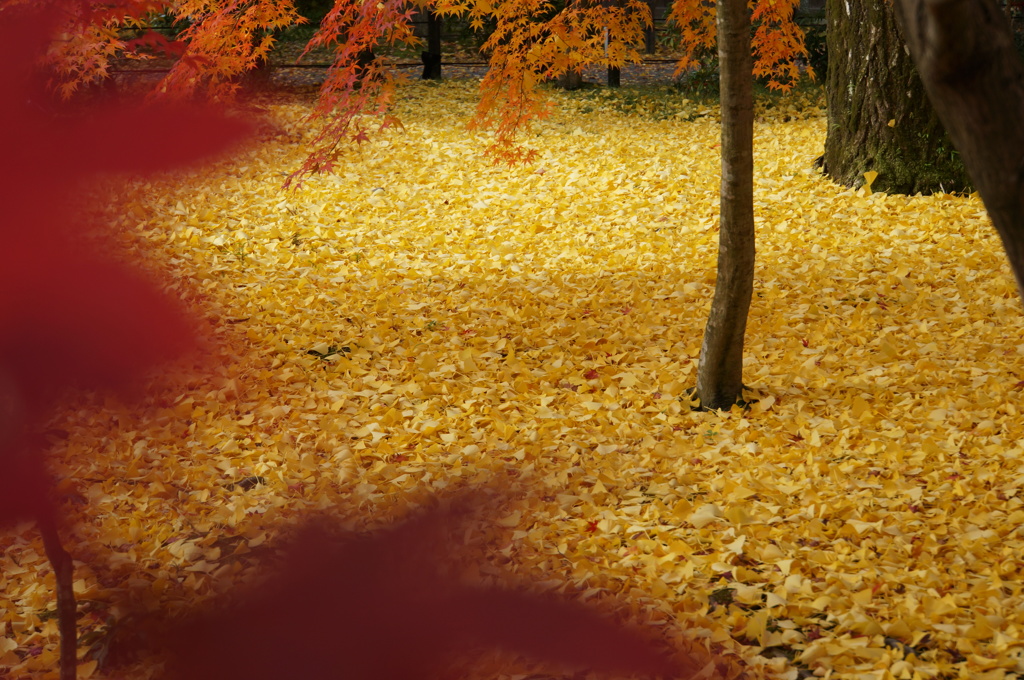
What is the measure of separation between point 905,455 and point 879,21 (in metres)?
4.22

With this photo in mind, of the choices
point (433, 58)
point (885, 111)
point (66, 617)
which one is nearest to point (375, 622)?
point (66, 617)

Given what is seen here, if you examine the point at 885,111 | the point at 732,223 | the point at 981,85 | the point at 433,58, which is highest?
the point at 433,58

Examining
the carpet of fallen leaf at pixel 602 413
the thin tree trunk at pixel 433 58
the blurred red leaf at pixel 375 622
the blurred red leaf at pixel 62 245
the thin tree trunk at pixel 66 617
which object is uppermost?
the thin tree trunk at pixel 433 58

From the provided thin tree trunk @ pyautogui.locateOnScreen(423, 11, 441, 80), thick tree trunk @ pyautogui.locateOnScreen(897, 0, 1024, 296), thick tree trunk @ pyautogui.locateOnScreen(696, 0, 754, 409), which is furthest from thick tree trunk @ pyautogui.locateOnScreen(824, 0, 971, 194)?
thin tree trunk @ pyautogui.locateOnScreen(423, 11, 441, 80)

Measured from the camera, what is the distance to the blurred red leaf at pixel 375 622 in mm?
394

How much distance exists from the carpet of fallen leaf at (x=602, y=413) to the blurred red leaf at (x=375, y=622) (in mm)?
30

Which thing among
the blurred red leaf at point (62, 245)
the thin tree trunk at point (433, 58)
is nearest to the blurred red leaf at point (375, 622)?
the blurred red leaf at point (62, 245)

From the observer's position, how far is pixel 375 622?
0.40 metres

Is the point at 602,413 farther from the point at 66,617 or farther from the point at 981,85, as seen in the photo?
the point at 66,617

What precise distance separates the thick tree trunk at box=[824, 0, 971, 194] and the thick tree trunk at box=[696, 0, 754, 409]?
10.9 feet

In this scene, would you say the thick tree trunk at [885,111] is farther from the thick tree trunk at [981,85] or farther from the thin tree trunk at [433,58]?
the thin tree trunk at [433,58]

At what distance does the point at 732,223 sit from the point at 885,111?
3561 millimetres

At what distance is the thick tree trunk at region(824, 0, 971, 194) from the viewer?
246 inches

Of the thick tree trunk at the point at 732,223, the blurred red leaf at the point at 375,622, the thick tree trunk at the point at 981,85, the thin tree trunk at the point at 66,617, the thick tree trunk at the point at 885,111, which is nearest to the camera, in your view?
the blurred red leaf at the point at 375,622
